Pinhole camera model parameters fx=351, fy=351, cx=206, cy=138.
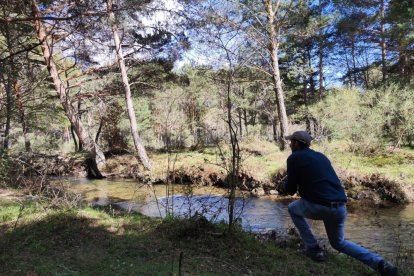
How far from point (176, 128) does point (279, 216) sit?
14.9 feet

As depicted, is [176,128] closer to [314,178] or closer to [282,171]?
[282,171]

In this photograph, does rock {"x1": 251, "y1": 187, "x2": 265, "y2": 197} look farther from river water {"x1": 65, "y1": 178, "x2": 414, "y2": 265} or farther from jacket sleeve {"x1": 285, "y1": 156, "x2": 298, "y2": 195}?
jacket sleeve {"x1": 285, "y1": 156, "x2": 298, "y2": 195}

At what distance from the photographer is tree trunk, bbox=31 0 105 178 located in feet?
49.3

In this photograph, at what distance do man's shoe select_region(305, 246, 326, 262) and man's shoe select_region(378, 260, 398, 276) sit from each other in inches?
29.1

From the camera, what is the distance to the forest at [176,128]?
4695 millimetres

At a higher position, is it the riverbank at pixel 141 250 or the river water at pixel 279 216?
the riverbank at pixel 141 250

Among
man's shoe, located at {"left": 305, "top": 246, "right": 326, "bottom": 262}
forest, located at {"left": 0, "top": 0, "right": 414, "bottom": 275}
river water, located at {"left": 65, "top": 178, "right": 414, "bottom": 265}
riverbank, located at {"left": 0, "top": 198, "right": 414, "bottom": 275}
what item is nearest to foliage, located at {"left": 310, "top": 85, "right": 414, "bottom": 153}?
forest, located at {"left": 0, "top": 0, "right": 414, "bottom": 275}

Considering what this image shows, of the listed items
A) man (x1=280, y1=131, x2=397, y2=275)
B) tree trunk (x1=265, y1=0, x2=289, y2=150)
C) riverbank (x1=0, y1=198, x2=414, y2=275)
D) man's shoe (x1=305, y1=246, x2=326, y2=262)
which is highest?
tree trunk (x1=265, y1=0, x2=289, y2=150)

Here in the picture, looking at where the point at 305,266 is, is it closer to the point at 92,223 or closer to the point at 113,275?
the point at 113,275

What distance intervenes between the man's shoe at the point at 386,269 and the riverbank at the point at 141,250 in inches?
16.2

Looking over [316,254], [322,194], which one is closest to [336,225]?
[322,194]

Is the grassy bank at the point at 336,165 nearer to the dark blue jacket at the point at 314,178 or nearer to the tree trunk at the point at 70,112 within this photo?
A: the tree trunk at the point at 70,112

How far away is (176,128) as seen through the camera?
38.0ft

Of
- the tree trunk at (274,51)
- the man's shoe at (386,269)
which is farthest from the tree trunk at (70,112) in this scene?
the man's shoe at (386,269)
